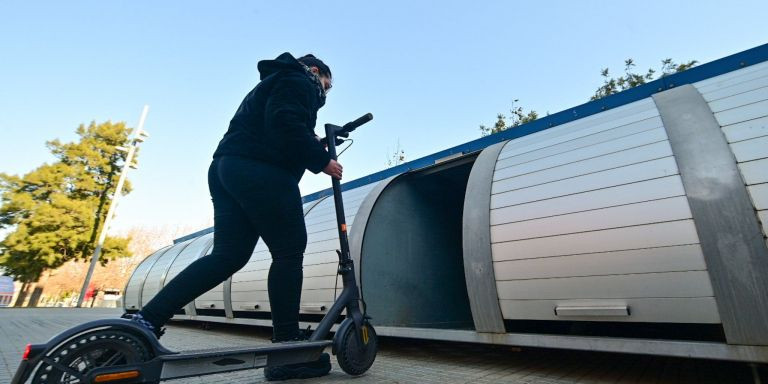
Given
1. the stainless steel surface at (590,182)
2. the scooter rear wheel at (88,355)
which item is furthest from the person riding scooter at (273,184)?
the stainless steel surface at (590,182)

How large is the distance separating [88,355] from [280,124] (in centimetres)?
132

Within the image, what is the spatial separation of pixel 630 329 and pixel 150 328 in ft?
12.3

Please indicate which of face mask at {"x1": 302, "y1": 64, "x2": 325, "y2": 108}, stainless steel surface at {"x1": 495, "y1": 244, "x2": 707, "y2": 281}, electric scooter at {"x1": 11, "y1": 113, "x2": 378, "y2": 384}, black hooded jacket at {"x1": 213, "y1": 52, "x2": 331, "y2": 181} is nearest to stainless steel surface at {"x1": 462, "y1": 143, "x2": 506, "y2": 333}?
stainless steel surface at {"x1": 495, "y1": 244, "x2": 707, "y2": 281}

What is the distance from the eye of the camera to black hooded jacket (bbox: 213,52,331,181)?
6.77 ft

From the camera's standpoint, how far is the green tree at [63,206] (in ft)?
56.4

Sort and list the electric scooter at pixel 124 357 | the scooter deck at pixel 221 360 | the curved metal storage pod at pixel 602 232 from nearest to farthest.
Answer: the electric scooter at pixel 124 357 < the scooter deck at pixel 221 360 < the curved metal storage pod at pixel 602 232

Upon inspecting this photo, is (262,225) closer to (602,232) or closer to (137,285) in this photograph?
(602,232)

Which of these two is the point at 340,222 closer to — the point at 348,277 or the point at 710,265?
the point at 348,277

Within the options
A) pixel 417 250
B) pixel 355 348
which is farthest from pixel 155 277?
pixel 355 348

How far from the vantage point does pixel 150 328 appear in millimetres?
1645

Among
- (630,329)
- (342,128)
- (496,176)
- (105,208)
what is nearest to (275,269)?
(342,128)

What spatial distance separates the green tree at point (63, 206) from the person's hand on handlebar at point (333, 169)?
71.2ft

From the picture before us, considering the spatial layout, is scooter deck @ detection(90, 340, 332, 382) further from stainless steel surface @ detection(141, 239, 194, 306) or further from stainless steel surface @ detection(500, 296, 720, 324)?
stainless steel surface @ detection(141, 239, 194, 306)

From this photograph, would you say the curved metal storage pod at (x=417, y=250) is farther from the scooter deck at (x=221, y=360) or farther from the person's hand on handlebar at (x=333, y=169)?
the scooter deck at (x=221, y=360)
